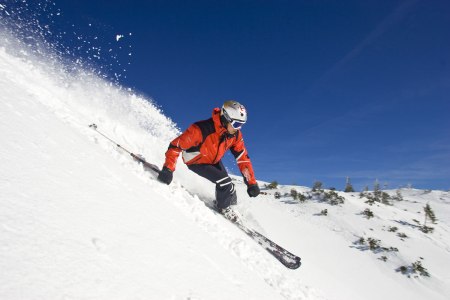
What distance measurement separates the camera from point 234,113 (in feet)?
22.8

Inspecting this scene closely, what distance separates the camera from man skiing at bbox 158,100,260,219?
6.93 metres

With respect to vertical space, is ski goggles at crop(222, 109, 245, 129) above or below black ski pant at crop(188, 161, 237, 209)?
above

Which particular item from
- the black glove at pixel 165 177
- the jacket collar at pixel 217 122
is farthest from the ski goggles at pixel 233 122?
the black glove at pixel 165 177

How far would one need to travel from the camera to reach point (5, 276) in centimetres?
174

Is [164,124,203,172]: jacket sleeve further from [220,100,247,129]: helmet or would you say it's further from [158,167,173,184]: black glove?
[220,100,247,129]: helmet

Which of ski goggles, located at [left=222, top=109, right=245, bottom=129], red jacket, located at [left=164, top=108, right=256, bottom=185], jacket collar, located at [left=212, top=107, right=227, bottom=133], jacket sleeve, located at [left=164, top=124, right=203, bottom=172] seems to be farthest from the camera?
jacket collar, located at [left=212, top=107, right=227, bottom=133]

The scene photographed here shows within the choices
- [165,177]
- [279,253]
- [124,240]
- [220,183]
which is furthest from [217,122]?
[124,240]

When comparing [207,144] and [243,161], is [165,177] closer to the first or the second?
[207,144]

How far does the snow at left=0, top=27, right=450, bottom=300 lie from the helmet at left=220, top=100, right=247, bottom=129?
1824 millimetres

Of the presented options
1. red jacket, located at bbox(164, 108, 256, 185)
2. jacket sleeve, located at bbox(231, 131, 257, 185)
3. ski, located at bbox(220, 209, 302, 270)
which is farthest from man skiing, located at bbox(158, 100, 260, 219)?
ski, located at bbox(220, 209, 302, 270)

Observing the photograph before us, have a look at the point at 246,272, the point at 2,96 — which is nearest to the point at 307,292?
the point at 246,272

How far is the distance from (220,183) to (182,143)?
1.27m

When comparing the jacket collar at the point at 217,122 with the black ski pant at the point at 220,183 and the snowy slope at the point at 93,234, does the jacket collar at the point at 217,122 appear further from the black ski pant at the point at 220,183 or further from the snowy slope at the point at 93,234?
the snowy slope at the point at 93,234

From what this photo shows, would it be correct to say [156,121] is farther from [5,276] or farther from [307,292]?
[5,276]
